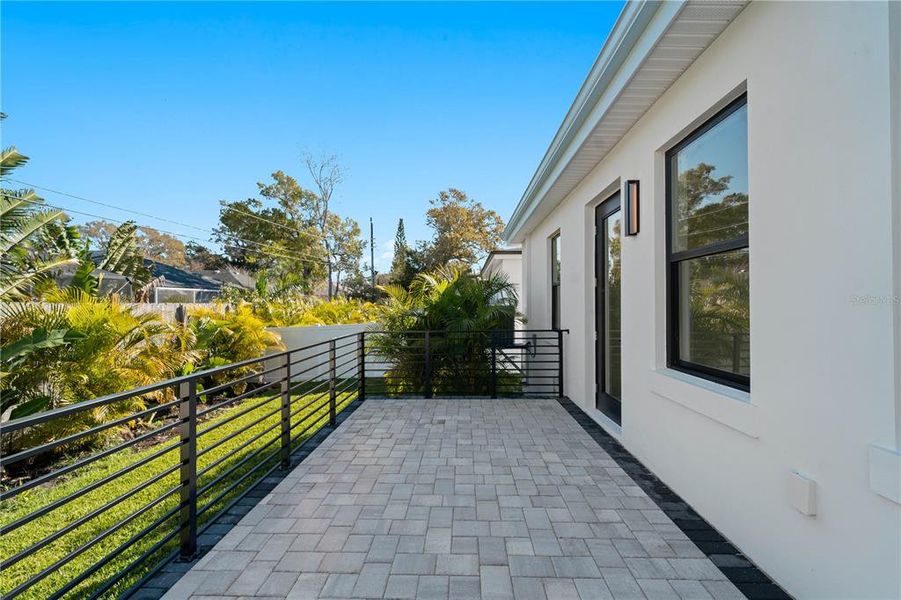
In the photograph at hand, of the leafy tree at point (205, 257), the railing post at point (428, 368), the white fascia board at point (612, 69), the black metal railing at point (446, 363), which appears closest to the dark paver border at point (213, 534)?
the railing post at point (428, 368)

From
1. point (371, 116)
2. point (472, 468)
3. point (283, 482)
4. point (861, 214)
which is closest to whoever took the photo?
point (861, 214)

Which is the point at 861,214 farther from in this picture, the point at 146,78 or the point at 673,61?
the point at 146,78

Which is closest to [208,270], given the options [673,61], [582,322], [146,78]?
[146,78]

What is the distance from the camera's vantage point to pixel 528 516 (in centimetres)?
283

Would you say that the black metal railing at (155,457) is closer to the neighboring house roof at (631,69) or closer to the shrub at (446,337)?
the shrub at (446,337)

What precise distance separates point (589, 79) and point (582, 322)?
3013mm

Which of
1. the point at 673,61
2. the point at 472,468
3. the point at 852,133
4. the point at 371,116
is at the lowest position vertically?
the point at 472,468

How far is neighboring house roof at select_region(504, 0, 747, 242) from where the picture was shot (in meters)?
2.39

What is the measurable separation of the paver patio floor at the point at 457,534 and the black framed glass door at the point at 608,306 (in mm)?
974

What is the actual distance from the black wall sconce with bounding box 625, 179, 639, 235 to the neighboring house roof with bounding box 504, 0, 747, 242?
54 centimetres

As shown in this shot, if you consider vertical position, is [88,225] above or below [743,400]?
above

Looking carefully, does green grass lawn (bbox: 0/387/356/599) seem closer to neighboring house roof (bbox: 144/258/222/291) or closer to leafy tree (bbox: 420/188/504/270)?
neighboring house roof (bbox: 144/258/222/291)

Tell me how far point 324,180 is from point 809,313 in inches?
1095

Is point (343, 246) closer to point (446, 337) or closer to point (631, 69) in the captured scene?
point (446, 337)
